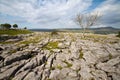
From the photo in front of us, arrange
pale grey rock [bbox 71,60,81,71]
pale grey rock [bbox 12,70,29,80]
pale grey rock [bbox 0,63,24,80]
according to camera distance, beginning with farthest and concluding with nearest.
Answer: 1. pale grey rock [bbox 71,60,81,71]
2. pale grey rock [bbox 12,70,29,80]
3. pale grey rock [bbox 0,63,24,80]

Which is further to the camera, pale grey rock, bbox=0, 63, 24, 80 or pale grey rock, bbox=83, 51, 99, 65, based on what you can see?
pale grey rock, bbox=83, 51, 99, 65

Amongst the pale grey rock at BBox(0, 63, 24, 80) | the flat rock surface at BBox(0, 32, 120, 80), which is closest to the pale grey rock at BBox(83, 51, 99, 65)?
the flat rock surface at BBox(0, 32, 120, 80)

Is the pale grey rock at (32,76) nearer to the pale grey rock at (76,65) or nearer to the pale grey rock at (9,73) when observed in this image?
the pale grey rock at (9,73)

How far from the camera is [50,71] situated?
33.2 meters

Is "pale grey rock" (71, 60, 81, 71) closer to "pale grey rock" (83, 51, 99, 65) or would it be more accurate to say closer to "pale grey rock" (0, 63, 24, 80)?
"pale grey rock" (83, 51, 99, 65)

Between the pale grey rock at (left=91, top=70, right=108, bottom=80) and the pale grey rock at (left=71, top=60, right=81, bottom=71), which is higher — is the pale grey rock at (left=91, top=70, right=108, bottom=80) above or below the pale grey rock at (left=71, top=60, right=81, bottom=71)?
below

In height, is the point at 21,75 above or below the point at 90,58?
below

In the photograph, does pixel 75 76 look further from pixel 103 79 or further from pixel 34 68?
pixel 34 68

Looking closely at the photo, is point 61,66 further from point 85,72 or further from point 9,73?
point 9,73

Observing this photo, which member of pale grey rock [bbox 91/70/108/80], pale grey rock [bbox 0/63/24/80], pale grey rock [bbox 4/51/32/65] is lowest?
pale grey rock [bbox 91/70/108/80]

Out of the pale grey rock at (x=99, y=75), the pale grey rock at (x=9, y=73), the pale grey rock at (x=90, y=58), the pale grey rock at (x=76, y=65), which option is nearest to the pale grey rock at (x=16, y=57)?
the pale grey rock at (x=9, y=73)

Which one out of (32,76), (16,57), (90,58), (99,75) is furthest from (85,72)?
(16,57)

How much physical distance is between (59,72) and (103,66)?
14.9 meters

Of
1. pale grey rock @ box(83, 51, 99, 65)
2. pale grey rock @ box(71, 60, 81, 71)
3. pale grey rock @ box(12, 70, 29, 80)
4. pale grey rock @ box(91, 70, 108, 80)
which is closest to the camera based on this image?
pale grey rock @ box(12, 70, 29, 80)
